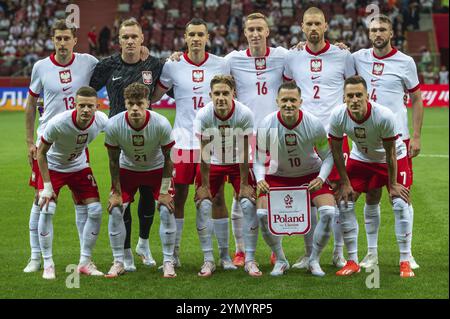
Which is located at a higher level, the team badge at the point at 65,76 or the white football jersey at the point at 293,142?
the team badge at the point at 65,76

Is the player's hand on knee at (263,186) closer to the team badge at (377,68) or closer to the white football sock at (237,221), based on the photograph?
the white football sock at (237,221)

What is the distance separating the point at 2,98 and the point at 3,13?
8.21 meters

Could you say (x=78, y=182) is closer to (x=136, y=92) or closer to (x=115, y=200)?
(x=115, y=200)

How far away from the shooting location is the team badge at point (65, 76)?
791 cm

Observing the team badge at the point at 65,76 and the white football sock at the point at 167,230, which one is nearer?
the white football sock at the point at 167,230

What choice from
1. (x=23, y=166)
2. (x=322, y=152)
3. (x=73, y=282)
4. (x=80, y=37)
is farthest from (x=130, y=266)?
(x=80, y=37)

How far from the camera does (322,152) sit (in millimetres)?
7461

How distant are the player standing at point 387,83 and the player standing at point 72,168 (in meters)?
2.52

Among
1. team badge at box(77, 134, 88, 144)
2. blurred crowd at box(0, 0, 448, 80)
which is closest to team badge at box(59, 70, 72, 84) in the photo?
team badge at box(77, 134, 88, 144)

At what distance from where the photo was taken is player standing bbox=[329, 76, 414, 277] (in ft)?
23.8

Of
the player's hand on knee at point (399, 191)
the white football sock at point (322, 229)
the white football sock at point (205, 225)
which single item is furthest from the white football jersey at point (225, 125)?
the player's hand on knee at point (399, 191)

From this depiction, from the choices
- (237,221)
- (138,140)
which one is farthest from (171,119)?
(138,140)

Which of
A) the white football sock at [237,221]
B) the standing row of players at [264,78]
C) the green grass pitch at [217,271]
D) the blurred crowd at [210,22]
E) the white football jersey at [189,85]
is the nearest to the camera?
the green grass pitch at [217,271]

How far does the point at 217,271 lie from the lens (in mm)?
7766
